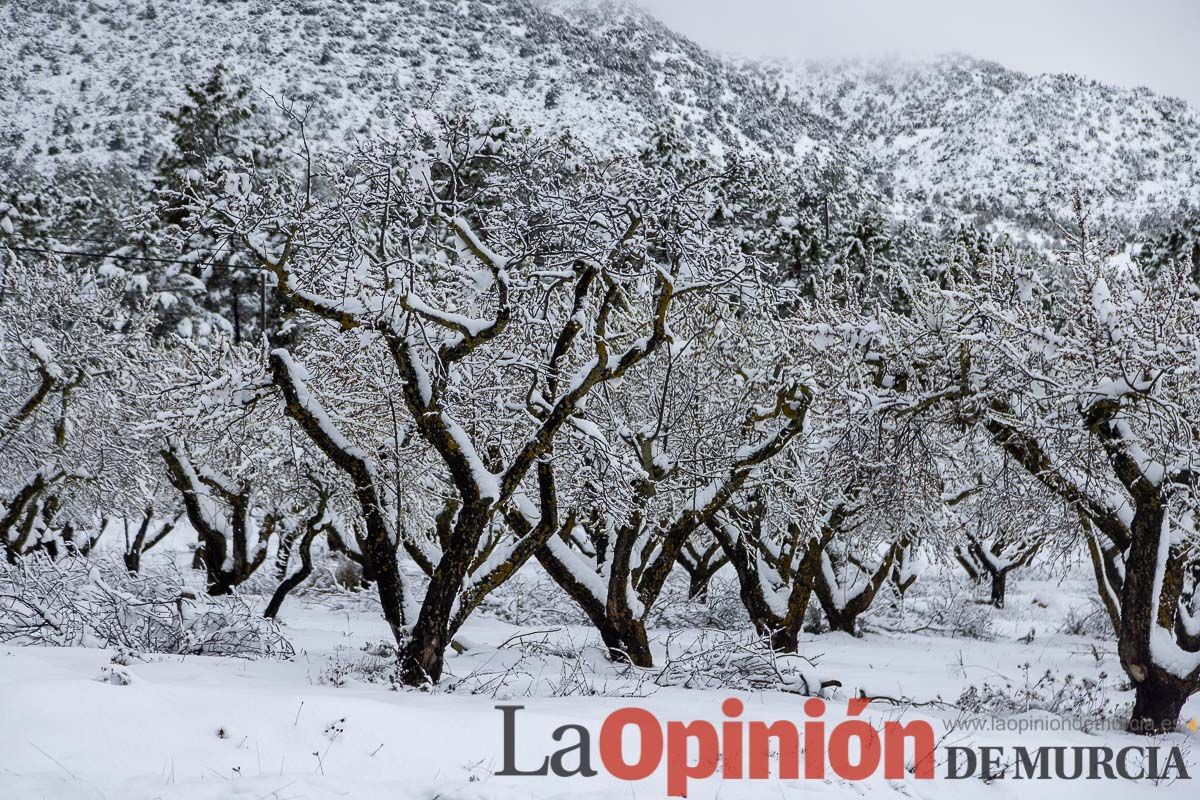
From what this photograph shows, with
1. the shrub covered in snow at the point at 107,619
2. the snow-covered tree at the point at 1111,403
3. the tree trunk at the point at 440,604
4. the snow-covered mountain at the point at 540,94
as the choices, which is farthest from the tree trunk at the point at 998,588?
the snow-covered mountain at the point at 540,94

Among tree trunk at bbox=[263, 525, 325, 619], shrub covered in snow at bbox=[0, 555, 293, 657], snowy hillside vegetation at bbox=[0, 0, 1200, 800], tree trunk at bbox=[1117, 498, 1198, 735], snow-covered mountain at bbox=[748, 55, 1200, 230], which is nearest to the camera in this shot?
snowy hillside vegetation at bbox=[0, 0, 1200, 800]

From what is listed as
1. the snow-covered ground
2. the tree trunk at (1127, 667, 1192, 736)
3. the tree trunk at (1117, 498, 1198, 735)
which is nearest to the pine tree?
the snow-covered ground

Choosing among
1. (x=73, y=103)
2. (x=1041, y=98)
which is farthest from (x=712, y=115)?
(x=1041, y=98)

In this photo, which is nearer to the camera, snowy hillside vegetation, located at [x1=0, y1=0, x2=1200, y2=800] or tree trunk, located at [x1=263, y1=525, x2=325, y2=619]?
snowy hillside vegetation, located at [x1=0, y1=0, x2=1200, y2=800]

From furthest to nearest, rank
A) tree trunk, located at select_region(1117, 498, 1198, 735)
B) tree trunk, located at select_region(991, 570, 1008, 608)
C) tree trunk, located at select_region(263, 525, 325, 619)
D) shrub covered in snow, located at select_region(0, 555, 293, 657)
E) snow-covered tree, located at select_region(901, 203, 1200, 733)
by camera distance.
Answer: tree trunk, located at select_region(991, 570, 1008, 608) → tree trunk, located at select_region(263, 525, 325, 619) → tree trunk, located at select_region(1117, 498, 1198, 735) → shrub covered in snow, located at select_region(0, 555, 293, 657) → snow-covered tree, located at select_region(901, 203, 1200, 733)

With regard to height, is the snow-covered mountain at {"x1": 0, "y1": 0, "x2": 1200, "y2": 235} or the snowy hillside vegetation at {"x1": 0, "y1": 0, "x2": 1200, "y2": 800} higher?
the snow-covered mountain at {"x1": 0, "y1": 0, "x2": 1200, "y2": 235}

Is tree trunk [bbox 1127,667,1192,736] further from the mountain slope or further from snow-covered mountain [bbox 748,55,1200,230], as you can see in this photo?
snow-covered mountain [bbox 748,55,1200,230]

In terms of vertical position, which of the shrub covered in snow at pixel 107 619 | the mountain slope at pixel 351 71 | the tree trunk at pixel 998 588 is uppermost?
the mountain slope at pixel 351 71

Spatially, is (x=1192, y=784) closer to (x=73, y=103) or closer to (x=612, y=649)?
(x=612, y=649)

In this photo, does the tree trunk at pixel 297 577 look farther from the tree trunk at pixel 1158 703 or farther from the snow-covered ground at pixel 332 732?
the tree trunk at pixel 1158 703

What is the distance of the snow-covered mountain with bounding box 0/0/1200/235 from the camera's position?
62.7 m

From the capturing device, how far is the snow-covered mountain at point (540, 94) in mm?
62719

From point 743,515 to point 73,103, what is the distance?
72065mm

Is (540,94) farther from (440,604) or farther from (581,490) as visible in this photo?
(440,604)
